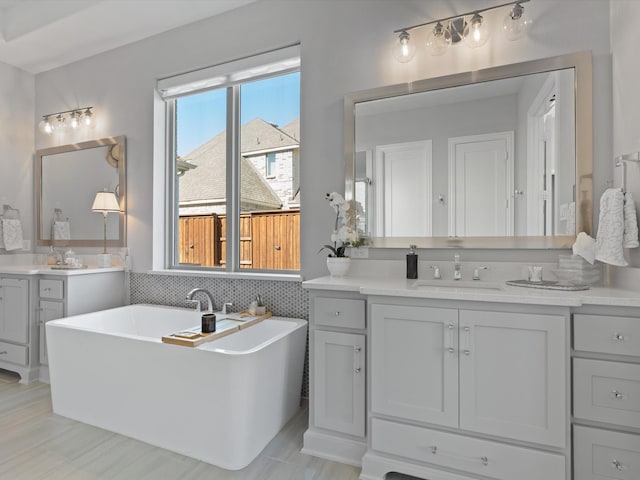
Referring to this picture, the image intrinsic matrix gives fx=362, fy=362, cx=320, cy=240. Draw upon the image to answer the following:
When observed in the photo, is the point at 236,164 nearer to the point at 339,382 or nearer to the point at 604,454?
the point at 339,382

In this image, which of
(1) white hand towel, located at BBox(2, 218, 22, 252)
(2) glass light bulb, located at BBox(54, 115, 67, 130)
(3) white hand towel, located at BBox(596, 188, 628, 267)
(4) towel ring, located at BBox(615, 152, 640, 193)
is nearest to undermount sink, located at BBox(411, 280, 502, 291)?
(3) white hand towel, located at BBox(596, 188, 628, 267)

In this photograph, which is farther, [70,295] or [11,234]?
[11,234]

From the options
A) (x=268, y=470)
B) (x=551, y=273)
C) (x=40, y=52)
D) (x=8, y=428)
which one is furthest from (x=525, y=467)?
(x=40, y=52)

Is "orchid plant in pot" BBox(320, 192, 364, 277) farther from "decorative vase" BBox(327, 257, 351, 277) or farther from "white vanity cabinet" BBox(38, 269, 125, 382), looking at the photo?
"white vanity cabinet" BBox(38, 269, 125, 382)

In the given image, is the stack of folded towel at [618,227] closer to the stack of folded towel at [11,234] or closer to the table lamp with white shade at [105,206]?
the table lamp with white shade at [105,206]

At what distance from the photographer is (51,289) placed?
2.90m

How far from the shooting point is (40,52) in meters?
3.39

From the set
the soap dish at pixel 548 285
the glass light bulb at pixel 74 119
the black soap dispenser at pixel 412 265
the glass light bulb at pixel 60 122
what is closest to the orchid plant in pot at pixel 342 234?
the black soap dispenser at pixel 412 265

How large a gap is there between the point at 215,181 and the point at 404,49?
5.87 ft

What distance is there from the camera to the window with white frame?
2783mm

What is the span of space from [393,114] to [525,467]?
192 cm

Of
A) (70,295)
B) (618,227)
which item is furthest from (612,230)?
(70,295)

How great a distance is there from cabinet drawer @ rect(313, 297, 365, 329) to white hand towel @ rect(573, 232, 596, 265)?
1.07 meters

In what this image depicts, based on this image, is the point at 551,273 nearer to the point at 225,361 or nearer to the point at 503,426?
the point at 503,426
